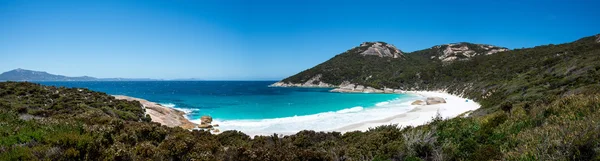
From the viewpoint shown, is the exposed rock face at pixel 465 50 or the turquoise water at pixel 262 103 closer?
the turquoise water at pixel 262 103

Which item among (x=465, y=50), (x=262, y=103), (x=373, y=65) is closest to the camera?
(x=262, y=103)

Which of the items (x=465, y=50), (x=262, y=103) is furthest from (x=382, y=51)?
(x=262, y=103)

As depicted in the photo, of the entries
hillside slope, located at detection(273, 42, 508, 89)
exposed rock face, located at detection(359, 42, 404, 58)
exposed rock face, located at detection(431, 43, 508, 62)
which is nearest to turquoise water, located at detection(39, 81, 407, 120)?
hillside slope, located at detection(273, 42, 508, 89)

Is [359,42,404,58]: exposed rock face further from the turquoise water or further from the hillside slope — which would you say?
the turquoise water

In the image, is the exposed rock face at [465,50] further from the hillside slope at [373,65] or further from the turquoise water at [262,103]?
the turquoise water at [262,103]

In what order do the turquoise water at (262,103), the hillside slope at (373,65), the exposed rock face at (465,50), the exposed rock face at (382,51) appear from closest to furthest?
the turquoise water at (262,103) → the hillside slope at (373,65) → the exposed rock face at (465,50) → the exposed rock face at (382,51)

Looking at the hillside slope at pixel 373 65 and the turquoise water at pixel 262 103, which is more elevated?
the hillside slope at pixel 373 65

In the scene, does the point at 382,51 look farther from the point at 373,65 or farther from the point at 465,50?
the point at 465,50

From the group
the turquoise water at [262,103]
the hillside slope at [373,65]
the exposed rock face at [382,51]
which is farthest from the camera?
the exposed rock face at [382,51]

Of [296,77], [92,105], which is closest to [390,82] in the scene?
[296,77]

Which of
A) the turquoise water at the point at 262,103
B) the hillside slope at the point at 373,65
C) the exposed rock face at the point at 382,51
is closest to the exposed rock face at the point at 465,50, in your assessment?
the hillside slope at the point at 373,65

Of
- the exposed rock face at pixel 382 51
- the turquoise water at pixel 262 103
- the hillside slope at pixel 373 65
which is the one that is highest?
the exposed rock face at pixel 382 51

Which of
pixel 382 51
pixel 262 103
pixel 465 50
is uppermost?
pixel 382 51
